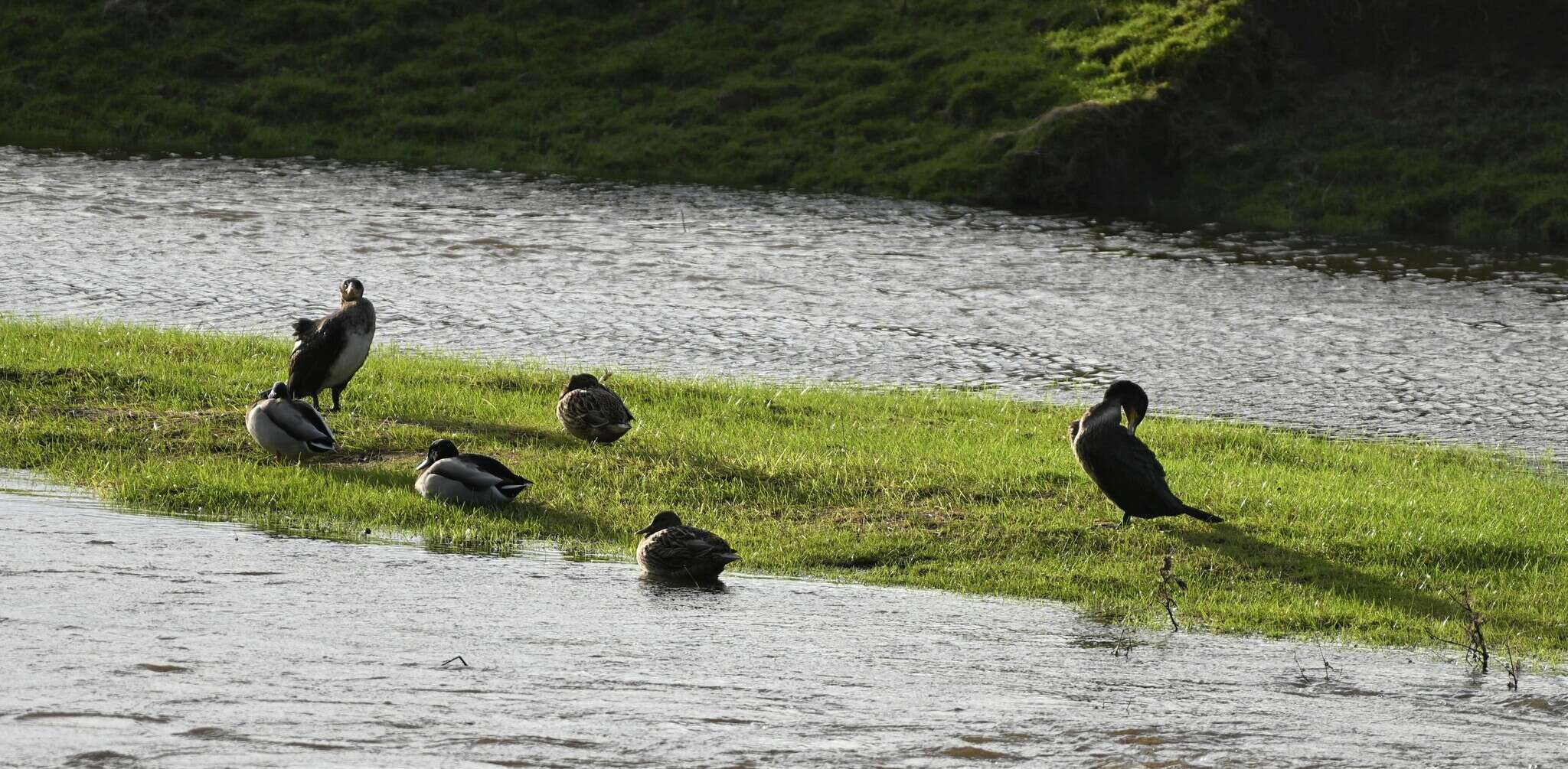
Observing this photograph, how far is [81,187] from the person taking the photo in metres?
30.3

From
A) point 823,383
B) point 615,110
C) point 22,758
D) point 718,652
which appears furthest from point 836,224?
point 22,758

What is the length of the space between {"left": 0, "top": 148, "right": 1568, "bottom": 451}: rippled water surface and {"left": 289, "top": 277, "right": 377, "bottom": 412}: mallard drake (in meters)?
4.74

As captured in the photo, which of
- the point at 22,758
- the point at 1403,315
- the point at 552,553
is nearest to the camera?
the point at 22,758

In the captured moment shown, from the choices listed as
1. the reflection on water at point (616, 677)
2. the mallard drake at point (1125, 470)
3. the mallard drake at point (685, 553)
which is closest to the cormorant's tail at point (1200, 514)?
the mallard drake at point (1125, 470)

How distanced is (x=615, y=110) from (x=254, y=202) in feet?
33.8

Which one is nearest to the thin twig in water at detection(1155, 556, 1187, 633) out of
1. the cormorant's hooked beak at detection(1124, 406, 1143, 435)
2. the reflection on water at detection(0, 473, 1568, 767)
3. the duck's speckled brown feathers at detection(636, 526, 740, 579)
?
the reflection on water at detection(0, 473, 1568, 767)

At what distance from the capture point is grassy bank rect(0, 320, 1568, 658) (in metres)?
10.4

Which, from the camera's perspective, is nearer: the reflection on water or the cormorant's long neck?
the reflection on water

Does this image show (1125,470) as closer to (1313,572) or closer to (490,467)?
(1313,572)

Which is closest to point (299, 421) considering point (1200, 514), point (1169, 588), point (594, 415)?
point (594, 415)

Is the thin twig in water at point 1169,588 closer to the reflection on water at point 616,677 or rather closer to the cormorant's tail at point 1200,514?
the reflection on water at point 616,677

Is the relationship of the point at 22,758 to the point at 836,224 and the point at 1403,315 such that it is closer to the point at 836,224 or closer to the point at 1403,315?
the point at 1403,315

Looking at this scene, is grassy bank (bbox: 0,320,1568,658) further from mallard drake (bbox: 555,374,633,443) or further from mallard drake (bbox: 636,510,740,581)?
mallard drake (bbox: 636,510,740,581)

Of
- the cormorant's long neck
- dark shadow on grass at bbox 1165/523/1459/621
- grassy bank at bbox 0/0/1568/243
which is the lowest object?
dark shadow on grass at bbox 1165/523/1459/621
